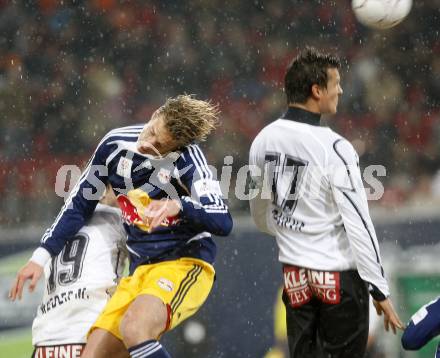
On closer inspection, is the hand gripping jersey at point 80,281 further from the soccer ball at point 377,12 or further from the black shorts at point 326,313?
the soccer ball at point 377,12

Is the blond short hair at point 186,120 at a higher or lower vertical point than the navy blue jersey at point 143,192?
higher

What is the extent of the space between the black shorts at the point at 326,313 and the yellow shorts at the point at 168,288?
0.44 metres

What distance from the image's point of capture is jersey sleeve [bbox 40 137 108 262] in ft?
14.8

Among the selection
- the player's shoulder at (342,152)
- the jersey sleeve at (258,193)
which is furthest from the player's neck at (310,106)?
the jersey sleeve at (258,193)

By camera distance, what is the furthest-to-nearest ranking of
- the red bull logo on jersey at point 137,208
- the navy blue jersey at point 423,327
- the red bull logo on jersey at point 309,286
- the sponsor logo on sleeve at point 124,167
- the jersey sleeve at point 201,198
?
the sponsor logo on sleeve at point 124,167 → the red bull logo on jersey at point 137,208 → the jersey sleeve at point 201,198 → the red bull logo on jersey at point 309,286 → the navy blue jersey at point 423,327

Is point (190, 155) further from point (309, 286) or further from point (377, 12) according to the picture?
point (377, 12)

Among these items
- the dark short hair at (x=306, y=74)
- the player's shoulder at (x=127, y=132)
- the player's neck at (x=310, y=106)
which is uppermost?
the dark short hair at (x=306, y=74)

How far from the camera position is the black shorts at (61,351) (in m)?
4.32

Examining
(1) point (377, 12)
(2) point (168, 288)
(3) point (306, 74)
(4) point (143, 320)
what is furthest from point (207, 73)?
(4) point (143, 320)

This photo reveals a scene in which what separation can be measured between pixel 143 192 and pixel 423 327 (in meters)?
1.54

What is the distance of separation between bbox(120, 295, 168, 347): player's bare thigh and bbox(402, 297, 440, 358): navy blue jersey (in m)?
1.12

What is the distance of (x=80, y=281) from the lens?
4414mm

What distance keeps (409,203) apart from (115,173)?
416cm

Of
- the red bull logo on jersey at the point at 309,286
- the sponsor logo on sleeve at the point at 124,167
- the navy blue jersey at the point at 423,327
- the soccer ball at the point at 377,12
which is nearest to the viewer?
the navy blue jersey at the point at 423,327
